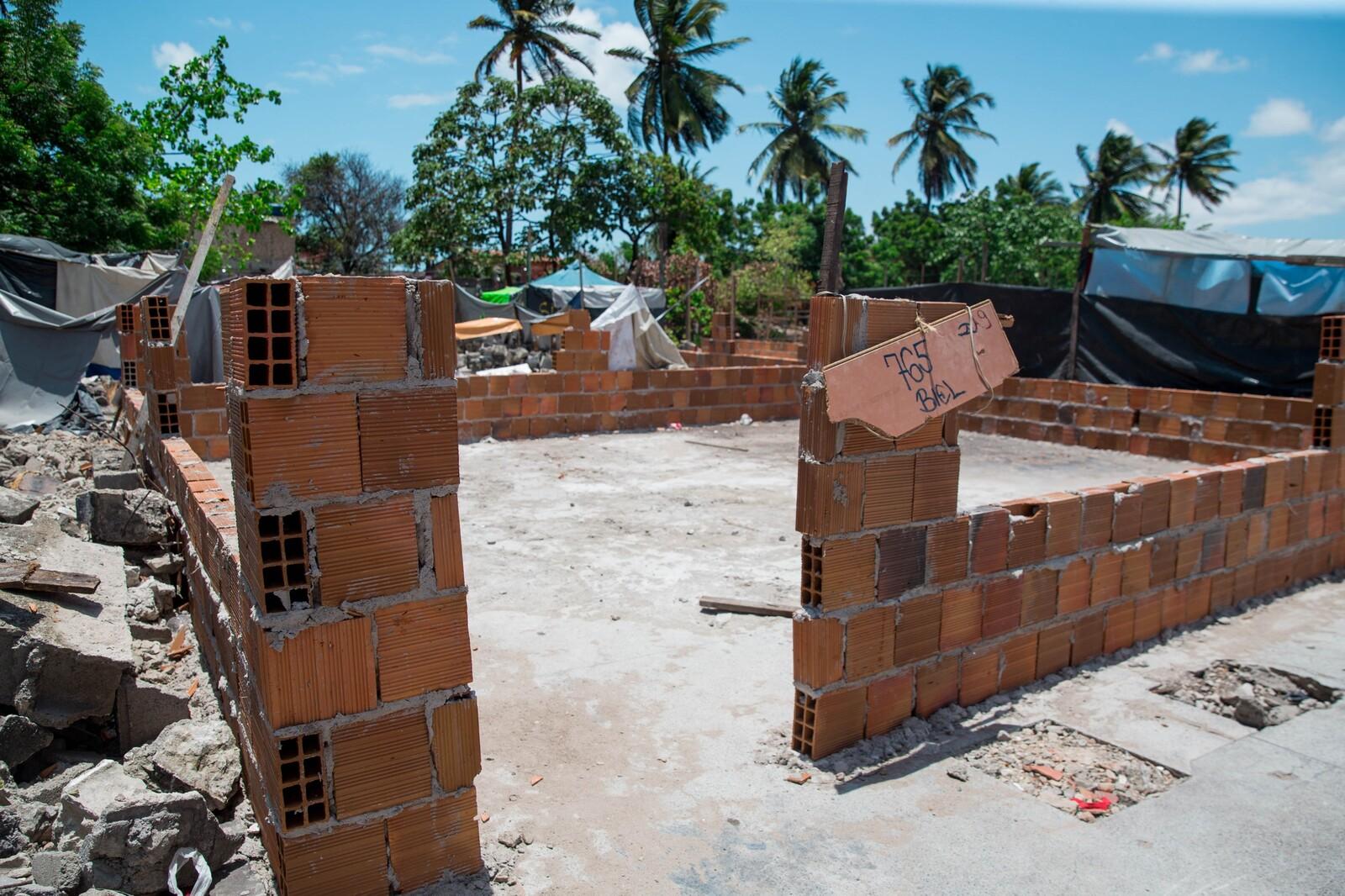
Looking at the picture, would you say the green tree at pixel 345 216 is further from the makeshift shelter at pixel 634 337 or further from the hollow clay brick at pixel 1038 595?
the hollow clay brick at pixel 1038 595

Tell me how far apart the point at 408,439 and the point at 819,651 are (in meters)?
1.90

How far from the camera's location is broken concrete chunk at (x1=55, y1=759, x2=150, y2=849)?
8.94 ft

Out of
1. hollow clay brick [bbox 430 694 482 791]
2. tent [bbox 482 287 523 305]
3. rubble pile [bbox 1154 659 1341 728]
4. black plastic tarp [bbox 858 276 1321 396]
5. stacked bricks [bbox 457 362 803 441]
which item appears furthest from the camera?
tent [bbox 482 287 523 305]

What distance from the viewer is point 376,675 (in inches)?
101

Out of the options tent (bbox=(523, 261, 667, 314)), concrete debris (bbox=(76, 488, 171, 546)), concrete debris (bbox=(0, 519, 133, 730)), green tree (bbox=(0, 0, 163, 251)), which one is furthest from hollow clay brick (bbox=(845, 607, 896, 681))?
tent (bbox=(523, 261, 667, 314))

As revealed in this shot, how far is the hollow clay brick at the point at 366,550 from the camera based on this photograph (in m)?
2.46

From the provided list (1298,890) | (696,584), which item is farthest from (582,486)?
(1298,890)

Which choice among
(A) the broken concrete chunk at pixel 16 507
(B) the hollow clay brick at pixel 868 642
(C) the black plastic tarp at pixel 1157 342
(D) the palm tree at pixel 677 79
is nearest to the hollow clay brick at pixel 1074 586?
(B) the hollow clay brick at pixel 868 642

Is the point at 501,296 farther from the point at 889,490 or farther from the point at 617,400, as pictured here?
the point at 889,490

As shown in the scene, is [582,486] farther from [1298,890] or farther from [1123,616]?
[1298,890]

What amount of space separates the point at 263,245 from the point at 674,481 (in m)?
27.6

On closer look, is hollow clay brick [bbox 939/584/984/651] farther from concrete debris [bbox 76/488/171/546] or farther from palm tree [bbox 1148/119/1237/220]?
palm tree [bbox 1148/119/1237/220]

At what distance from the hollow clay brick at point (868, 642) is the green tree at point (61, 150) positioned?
17.2 metres

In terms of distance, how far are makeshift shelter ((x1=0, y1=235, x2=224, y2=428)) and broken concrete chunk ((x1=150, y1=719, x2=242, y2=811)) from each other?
8770 millimetres
